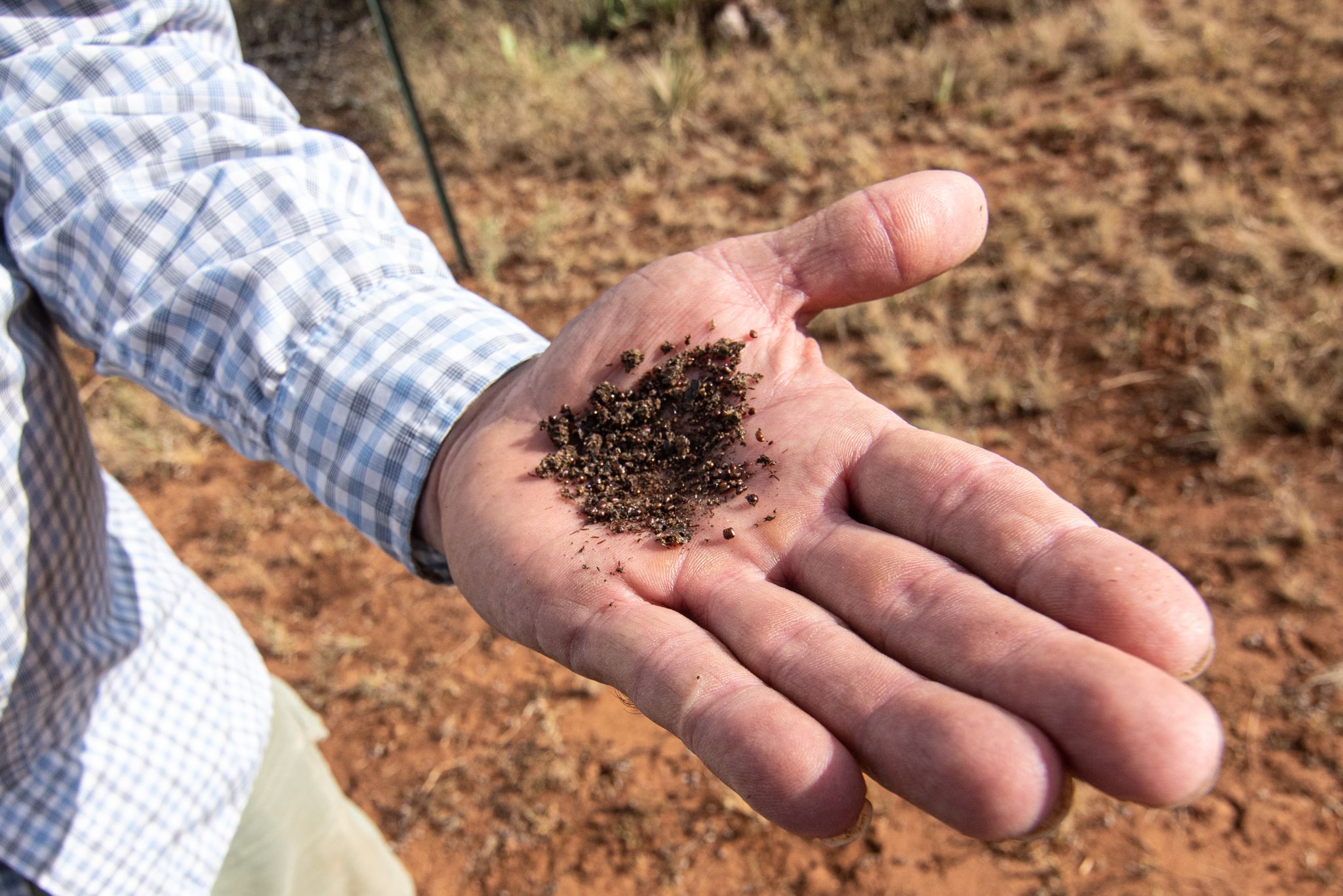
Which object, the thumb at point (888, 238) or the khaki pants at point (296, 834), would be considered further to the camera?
the khaki pants at point (296, 834)

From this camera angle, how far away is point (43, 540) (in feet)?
5.35

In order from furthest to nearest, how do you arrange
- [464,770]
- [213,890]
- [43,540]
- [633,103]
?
[633,103] → [464,770] → [213,890] → [43,540]

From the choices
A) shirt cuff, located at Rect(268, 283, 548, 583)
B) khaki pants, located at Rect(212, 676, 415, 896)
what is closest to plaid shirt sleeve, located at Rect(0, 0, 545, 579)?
shirt cuff, located at Rect(268, 283, 548, 583)

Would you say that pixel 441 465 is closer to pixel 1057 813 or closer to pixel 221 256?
pixel 221 256

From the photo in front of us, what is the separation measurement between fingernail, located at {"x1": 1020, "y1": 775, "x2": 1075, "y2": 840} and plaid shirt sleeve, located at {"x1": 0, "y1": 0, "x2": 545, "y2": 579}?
1.25 m

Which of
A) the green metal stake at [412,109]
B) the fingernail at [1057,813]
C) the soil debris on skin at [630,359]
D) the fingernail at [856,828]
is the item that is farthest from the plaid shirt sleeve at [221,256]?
the green metal stake at [412,109]

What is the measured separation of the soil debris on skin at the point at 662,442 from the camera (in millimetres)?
1785

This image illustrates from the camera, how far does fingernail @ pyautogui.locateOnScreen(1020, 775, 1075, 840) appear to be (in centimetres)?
117

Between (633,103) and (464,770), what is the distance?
4939 millimetres

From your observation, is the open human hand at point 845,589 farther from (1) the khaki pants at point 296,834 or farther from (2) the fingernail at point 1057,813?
(1) the khaki pants at point 296,834

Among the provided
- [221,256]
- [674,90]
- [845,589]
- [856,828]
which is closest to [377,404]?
[221,256]

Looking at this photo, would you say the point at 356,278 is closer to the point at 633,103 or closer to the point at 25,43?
the point at 25,43

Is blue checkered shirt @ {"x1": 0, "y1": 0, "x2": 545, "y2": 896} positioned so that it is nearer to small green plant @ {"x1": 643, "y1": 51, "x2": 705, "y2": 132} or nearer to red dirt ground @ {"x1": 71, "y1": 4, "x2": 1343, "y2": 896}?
red dirt ground @ {"x1": 71, "y1": 4, "x2": 1343, "y2": 896}

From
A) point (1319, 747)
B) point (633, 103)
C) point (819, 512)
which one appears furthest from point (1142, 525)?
point (633, 103)
